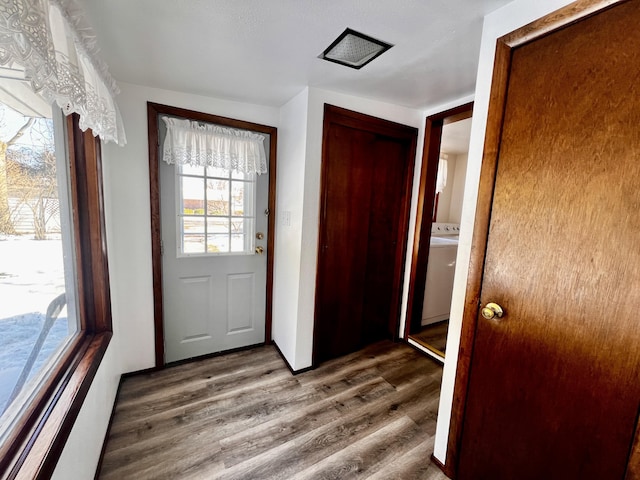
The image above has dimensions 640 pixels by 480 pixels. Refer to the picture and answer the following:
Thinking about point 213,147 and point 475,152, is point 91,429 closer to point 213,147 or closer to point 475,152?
point 213,147

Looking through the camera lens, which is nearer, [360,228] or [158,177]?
[158,177]

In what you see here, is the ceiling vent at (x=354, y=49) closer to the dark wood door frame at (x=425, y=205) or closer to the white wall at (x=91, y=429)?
the dark wood door frame at (x=425, y=205)

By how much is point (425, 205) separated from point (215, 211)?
1.78m

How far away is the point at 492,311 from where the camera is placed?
1106mm

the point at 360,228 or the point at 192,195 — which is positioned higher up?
the point at 192,195

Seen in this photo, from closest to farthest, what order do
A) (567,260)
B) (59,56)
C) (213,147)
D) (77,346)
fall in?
(59,56) → (567,260) → (77,346) → (213,147)

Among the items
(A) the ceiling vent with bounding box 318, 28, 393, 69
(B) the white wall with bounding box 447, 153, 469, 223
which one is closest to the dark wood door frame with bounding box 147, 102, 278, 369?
(A) the ceiling vent with bounding box 318, 28, 393, 69

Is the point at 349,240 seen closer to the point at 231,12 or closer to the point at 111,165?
the point at 231,12

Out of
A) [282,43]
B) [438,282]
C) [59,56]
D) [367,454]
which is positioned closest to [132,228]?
[59,56]

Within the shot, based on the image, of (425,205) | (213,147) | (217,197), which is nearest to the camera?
(213,147)

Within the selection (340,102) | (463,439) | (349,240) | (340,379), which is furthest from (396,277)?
(340,102)

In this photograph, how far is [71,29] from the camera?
88 centimetres

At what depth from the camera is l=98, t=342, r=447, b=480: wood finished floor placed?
1.36 m

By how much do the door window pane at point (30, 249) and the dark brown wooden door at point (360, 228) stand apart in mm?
1413
